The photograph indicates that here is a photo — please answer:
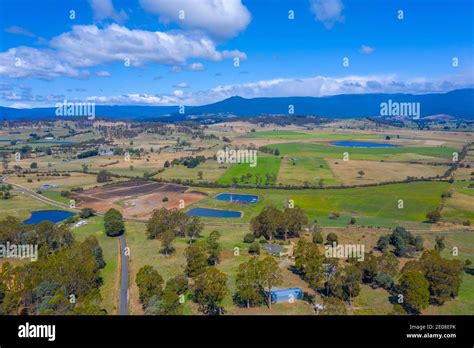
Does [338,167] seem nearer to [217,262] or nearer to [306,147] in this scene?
[306,147]

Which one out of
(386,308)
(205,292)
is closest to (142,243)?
(205,292)

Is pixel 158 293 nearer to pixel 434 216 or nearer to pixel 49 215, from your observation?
pixel 49 215

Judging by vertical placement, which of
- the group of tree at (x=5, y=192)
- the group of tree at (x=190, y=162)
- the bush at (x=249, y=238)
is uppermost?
Answer: the group of tree at (x=190, y=162)

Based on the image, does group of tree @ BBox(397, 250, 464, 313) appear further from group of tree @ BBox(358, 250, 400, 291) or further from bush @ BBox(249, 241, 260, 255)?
bush @ BBox(249, 241, 260, 255)

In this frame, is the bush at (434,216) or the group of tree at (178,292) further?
the bush at (434,216)

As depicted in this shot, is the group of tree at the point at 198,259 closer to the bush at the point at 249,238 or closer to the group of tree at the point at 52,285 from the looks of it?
the bush at the point at 249,238

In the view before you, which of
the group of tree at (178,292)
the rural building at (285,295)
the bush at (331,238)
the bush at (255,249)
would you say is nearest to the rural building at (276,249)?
the bush at (255,249)
